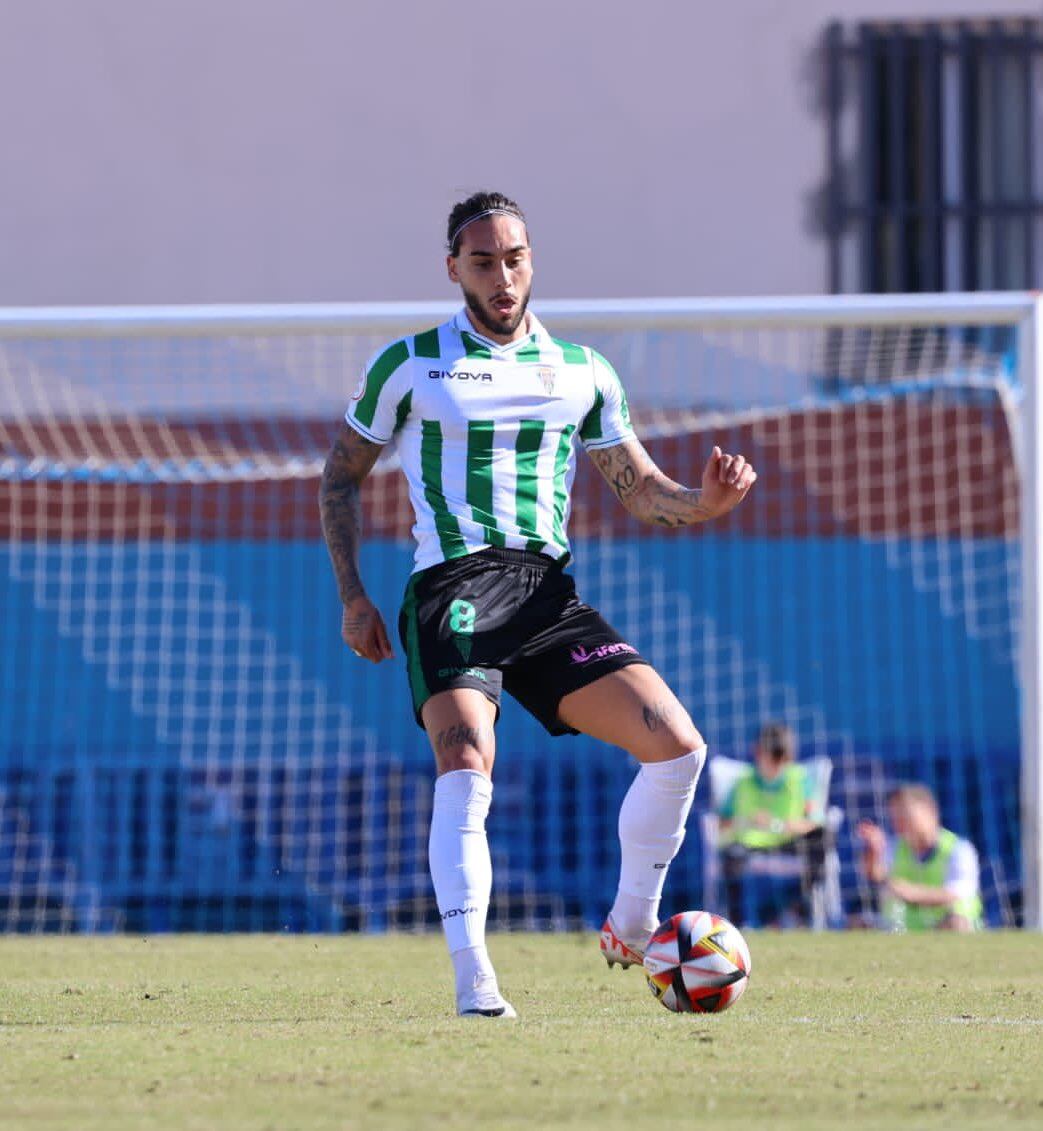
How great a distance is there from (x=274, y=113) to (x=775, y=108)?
11.0 feet

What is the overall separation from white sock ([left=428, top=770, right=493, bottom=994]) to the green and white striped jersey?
62cm

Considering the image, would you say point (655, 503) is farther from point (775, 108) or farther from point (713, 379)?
point (775, 108)

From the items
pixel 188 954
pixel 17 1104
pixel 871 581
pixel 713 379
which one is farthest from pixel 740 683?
pixel 17 1104

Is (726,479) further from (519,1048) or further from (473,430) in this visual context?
(519,1048)

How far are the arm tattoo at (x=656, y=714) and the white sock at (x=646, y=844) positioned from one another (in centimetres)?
19

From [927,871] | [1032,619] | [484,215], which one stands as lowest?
[927,871]

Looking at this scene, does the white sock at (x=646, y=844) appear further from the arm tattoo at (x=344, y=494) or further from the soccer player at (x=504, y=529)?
the arm tattoo at (x=344, y=494)

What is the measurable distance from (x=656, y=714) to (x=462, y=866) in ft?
2.21

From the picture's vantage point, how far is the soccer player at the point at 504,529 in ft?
16.9

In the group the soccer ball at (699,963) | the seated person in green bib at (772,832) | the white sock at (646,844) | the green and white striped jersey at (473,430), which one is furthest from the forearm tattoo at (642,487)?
the seated person in green bib at (772,832)

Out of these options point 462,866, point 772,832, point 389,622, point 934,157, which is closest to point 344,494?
point 462,866

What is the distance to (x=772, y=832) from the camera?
10.8 meters

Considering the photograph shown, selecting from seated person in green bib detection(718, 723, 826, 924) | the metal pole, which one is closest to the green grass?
the metal pole

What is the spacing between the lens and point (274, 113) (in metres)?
14.5
